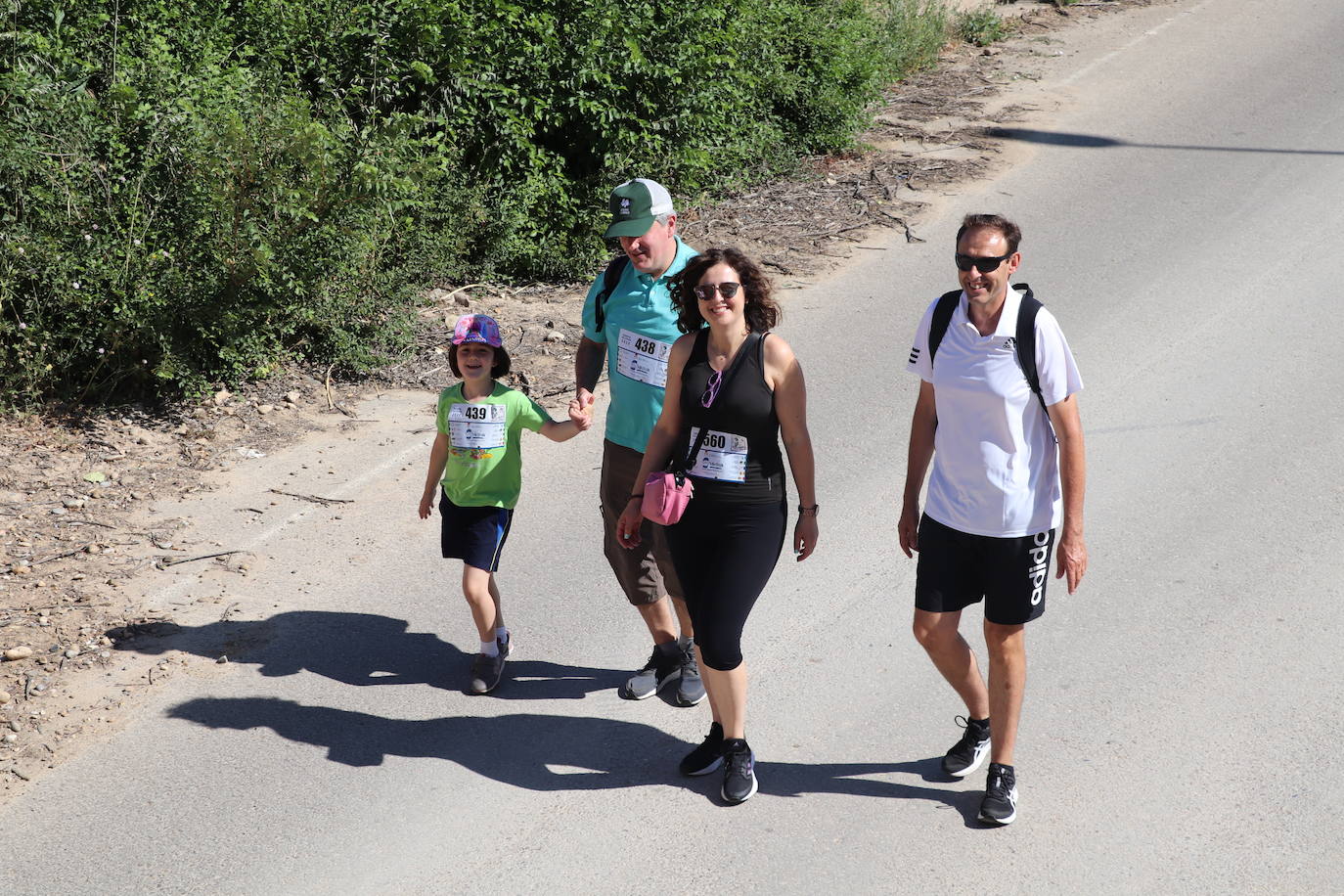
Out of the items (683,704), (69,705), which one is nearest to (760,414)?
(683,704)

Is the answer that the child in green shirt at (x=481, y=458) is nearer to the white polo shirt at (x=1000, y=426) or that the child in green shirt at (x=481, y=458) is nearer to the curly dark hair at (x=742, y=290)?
the curly dark hair at (x=742, y=290)

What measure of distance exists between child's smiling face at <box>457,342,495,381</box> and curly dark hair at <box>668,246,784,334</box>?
0.88 meters

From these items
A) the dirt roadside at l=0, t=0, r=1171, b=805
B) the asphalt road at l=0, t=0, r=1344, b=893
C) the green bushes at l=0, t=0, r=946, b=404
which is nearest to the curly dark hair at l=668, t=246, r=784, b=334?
the asphalt road at l=0, t=0, r=1344, b=893

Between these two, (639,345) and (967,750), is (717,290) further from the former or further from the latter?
(967,750)

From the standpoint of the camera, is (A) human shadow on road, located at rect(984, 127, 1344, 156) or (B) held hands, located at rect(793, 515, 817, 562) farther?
(A) human shadow on road, located at rect(984, 127, 1344, 156)

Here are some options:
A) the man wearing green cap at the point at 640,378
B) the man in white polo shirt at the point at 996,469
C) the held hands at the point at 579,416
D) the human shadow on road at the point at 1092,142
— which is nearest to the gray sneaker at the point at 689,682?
the man wearing green cap at the point at 640,378

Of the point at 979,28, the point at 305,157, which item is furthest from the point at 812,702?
the point at 979,28

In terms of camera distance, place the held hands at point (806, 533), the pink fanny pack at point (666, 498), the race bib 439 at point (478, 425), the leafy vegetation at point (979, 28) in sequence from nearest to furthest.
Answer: the pink fanny pack at point (666, 498)
the held hands at point (806, 533)
the race bib 439 at point (478, 425)
the leafy vegetation at point (979, 28)

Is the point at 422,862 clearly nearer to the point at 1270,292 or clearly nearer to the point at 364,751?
the point at 364,751

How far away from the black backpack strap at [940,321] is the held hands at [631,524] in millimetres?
1135

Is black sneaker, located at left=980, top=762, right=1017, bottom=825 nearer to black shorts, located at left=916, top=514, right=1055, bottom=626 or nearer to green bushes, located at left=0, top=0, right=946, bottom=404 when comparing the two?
black shorts, located at left=916, top=514, right=1055, bottom=626

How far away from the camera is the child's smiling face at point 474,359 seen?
15.7ft

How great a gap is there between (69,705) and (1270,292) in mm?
7863

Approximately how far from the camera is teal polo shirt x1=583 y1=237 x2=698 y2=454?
4.67m
